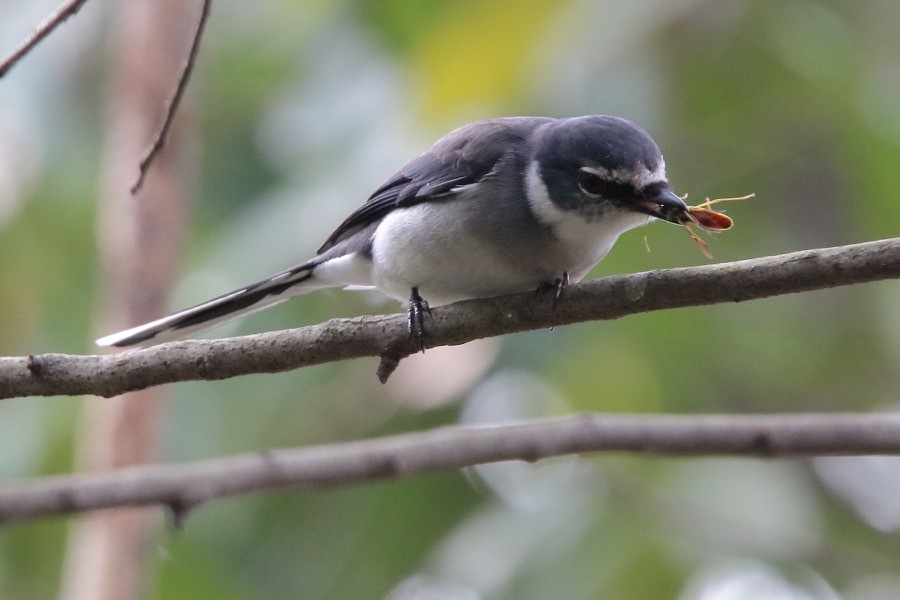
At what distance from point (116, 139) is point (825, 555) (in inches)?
175

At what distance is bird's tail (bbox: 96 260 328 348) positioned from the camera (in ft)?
13.9

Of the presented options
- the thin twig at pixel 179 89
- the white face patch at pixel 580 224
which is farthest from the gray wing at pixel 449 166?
the thin twig at pixel 179 89

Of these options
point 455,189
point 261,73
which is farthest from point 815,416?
point 261,73

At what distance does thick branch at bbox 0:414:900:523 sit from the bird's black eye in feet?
2.62

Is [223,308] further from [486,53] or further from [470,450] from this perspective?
[486,53]

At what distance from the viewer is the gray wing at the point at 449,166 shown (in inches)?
165

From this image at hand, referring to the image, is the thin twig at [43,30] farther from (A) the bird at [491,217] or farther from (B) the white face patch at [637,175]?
(B) the white face patch at [637,175]

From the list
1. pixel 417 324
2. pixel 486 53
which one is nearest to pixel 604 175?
pixel 417 324

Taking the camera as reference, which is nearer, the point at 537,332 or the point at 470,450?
the point at 470,450

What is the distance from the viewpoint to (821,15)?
16.7 ft

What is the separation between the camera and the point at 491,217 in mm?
3961

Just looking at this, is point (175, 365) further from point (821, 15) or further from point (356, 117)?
point (821, 15)

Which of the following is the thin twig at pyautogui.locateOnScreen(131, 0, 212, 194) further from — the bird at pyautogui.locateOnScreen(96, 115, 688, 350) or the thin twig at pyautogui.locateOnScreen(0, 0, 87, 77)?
the bird at pyautogui.locateOnScreen(96, 115, 688, 350)

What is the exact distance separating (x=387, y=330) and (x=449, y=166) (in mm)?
1340
